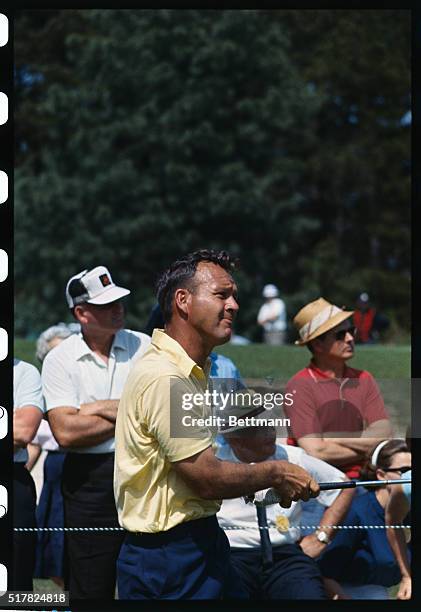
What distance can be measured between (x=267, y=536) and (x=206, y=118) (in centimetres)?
2362

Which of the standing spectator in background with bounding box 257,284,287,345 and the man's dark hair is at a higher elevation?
the standing spectator in background with bounding box 257,284,287,345

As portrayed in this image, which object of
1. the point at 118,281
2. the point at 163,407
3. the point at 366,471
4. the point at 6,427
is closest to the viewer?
the point at 163,407

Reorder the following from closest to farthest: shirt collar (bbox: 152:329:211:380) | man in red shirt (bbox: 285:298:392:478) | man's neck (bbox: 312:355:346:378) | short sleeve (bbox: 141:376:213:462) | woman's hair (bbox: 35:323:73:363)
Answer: short sleeve (bbox: 141:376:213:462) < shirt collar (bbox: 152:329:211:380) < man in red shirt (bbox: 285:298:392:478) < man's neck (bbox: 312:355:346:378) < woman's hair (bbox: 35:323:73:363)

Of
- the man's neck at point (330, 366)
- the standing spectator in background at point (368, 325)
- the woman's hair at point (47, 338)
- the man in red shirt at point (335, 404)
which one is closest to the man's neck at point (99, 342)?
the woman's hair at point (47, 338)

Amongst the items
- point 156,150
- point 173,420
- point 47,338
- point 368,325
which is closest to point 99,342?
point 47,338

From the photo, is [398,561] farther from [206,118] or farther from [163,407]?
[206,118]

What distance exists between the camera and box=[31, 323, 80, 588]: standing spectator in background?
17.3ft

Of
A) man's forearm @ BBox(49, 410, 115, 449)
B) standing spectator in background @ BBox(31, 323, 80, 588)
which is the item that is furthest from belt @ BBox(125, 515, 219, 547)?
standing spectator in background @ BBox(31, 323, 80, 588)

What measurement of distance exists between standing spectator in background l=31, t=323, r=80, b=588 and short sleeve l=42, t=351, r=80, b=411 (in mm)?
689

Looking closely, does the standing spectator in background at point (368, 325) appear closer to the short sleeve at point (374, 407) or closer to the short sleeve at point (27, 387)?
the short sleeve at point (374, 407)

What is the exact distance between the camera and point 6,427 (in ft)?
11.8

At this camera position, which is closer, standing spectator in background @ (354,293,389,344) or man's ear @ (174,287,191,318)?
man's ear @ (174,287,191,318)

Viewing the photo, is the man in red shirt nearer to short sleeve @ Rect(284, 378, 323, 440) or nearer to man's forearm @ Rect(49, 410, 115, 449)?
short sleeve @ Rect(284, 378, 323, 440)

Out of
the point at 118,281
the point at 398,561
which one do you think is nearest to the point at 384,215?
the point at 118,281
